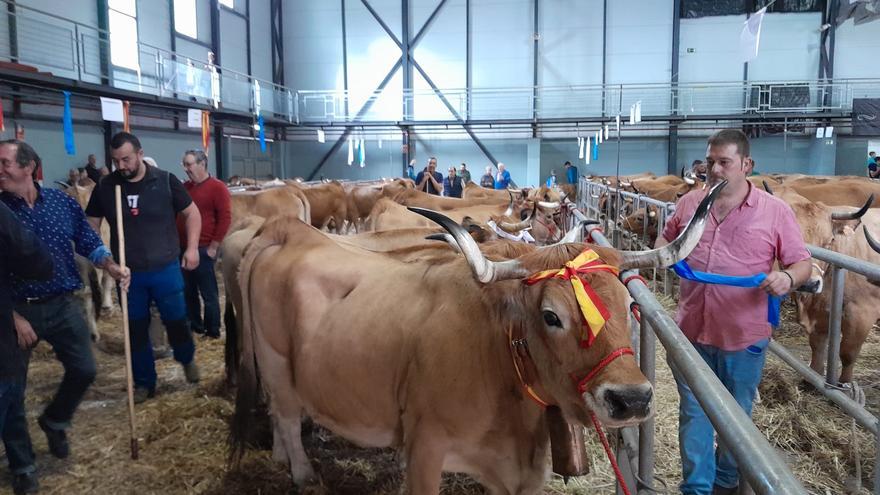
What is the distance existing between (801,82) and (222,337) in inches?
1011

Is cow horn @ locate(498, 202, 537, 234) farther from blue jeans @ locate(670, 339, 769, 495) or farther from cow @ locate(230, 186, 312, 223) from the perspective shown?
blue jeans @ locate(670, 339, 769, 495)

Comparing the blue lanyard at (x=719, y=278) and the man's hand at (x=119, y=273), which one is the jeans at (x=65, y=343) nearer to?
the man's hand at (x=119, y=273)

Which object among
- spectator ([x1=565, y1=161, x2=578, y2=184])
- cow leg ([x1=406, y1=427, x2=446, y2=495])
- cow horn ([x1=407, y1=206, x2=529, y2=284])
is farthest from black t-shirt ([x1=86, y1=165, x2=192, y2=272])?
spectator ([x1=565, y1=161, x2=578, y2=184])

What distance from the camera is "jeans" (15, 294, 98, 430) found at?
386 cm

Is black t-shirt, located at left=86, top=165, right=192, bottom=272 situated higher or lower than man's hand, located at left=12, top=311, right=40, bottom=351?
higher

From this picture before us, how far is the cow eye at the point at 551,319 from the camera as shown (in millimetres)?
2244

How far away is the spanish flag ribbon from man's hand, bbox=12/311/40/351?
310 centimetres

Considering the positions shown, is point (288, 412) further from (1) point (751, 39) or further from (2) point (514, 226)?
(1) point (751, 39)

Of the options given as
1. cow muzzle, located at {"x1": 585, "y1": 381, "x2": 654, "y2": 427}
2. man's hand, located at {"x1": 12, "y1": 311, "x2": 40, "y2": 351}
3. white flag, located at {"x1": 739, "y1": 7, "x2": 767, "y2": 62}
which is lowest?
man's hand, located at {"x1": 12, "y1": 311, "x2": 40, "y2": 351}

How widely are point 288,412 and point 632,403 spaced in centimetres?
270

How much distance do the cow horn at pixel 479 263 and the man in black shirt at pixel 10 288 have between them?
8.15ft

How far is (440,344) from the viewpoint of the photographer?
2781 millimetres

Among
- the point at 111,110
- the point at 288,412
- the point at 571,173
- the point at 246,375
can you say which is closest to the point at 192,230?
the point at 246,375

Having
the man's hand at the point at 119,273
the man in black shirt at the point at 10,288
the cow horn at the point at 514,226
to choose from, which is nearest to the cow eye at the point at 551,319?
the man in black shirt at the point at 10,288
